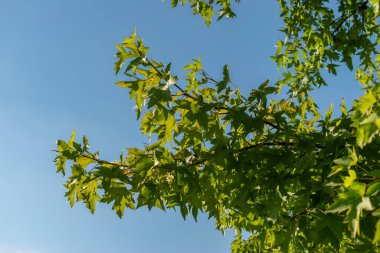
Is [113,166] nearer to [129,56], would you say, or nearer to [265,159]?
[129,56]

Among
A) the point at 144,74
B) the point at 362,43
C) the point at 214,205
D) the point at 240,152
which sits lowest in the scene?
the point at 214,205

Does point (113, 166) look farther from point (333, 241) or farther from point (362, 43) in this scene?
point (362, 43)

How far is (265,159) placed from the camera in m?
3.21

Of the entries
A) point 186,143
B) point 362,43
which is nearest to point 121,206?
point 186,143

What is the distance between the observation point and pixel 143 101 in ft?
10.1

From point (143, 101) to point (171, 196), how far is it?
0.88m

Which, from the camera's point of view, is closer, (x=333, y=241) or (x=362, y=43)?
(x=333, y=241)

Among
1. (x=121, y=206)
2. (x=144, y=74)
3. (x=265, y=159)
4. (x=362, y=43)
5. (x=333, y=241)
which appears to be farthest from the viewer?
(x=362, y=43)

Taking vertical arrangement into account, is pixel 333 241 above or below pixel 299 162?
below

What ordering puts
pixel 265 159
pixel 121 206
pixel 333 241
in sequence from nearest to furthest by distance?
pixel 333 241, pixel 265 159, pixel 121 206

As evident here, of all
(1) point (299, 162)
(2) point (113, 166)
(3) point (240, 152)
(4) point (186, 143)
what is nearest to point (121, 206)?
(2) point (113, 166)

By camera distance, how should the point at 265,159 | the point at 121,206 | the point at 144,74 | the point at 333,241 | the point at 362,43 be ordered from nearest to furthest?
the point at 333,241
the point at 144,74
the point at 265,159
the point at 121,206
the point at 362,43

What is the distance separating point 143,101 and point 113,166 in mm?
654

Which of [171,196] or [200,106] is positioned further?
[171,196]
